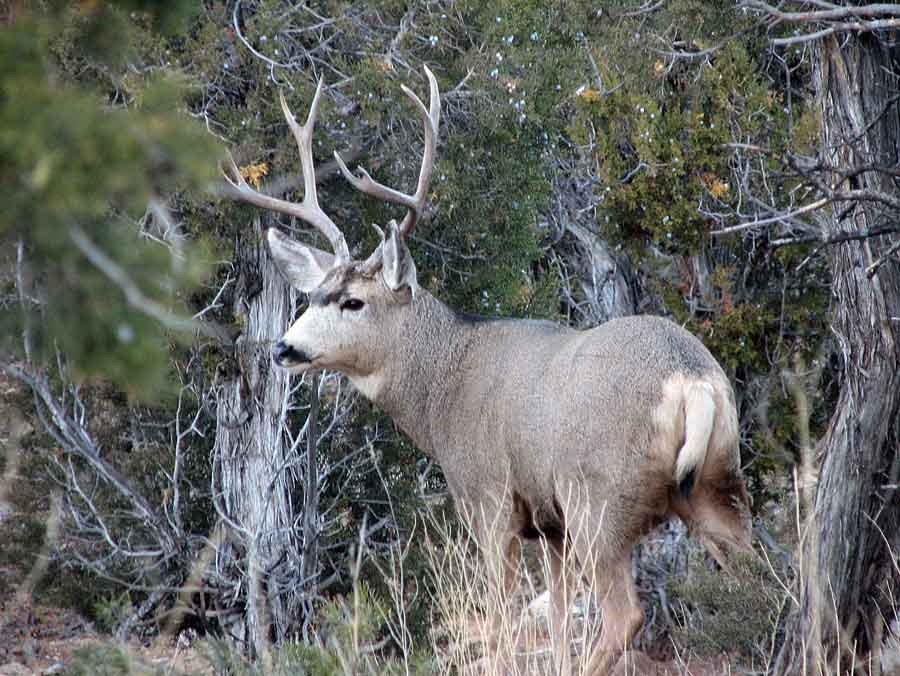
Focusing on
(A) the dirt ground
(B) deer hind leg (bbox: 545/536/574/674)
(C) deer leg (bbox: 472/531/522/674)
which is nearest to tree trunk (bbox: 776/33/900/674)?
(B) deer hind leg (bbox: 545/536/574/674)

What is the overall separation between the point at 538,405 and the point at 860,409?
1747 mm

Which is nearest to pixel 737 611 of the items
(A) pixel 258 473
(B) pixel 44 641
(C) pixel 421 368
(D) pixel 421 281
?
(C) pixel 421 368

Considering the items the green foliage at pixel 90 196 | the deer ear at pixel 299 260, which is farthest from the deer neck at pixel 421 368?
the green foliage at pixel 90 196

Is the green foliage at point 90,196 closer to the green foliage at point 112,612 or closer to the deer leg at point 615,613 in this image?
the green foliage at point 112,612

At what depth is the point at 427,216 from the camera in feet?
31.2

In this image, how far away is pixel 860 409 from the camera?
6262 millimetres

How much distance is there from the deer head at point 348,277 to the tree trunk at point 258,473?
0.88 m

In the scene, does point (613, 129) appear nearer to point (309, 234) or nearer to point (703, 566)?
point (309, 234)

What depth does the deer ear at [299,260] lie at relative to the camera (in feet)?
28.0

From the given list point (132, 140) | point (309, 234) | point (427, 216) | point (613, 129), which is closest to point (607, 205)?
point (613, 129)

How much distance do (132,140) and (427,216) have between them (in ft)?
22.6

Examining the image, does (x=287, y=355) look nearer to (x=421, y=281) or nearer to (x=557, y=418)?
(x=557, y=418)

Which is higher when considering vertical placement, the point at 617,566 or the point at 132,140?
the point at 132,140

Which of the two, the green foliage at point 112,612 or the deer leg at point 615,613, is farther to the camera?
the deer leg at point 615,613
